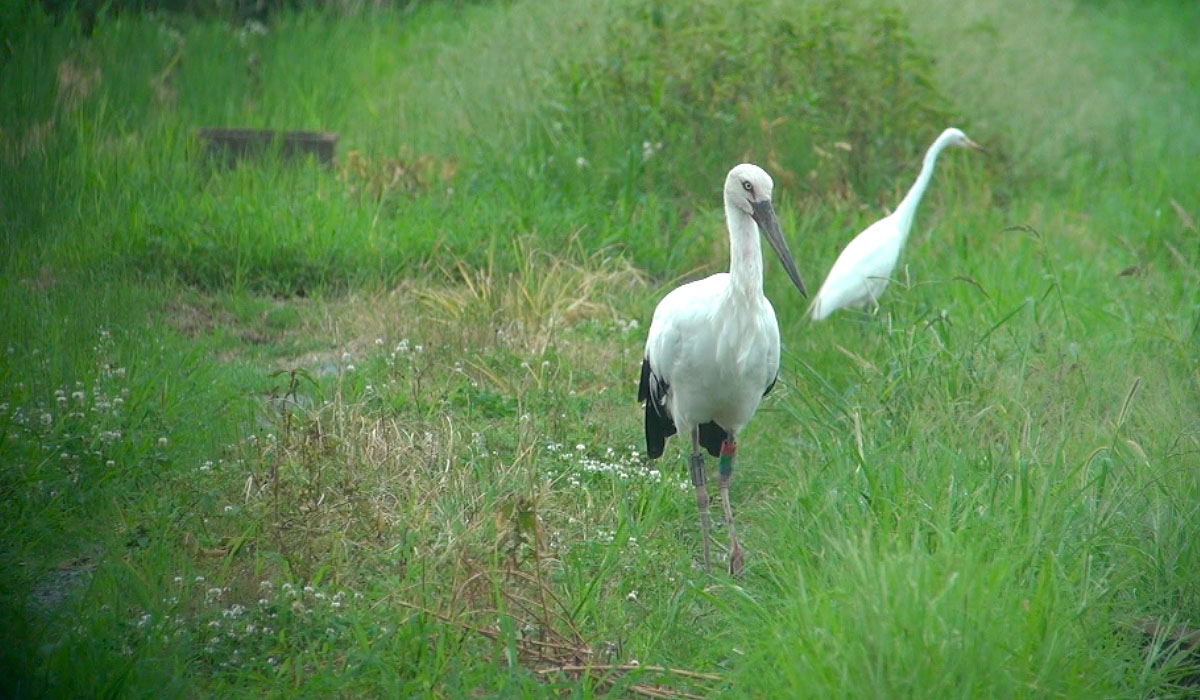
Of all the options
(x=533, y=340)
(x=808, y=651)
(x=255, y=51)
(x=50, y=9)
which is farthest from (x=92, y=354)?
(x=50, y=9)

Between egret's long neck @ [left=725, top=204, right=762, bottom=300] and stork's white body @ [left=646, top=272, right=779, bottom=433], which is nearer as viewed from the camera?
egret's long neck @ [left=725, top=204, right=762, bottom=300]

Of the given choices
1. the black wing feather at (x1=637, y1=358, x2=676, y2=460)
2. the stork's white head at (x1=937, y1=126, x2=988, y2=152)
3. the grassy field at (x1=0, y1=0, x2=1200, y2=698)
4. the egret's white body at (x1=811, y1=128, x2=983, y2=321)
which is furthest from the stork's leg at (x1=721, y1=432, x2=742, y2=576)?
the stork's white head at (x1=937, y1=126, x2=988, y2=152)

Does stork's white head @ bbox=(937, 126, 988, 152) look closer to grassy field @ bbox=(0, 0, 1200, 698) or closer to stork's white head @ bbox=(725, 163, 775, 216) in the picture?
grassy field @ bbox=(0, 0, 1200, 698)

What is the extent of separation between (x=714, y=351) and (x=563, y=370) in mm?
1714

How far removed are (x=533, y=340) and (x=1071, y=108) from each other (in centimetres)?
706

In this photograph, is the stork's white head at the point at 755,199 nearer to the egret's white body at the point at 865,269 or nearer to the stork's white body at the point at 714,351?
the stork's white body at the point at 714,351

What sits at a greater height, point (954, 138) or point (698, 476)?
point (954, 138)

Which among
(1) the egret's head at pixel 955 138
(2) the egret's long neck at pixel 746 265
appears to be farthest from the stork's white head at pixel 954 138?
(2) the egret's long neck at pixel 746 265

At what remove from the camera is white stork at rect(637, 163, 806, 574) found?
5.03 m

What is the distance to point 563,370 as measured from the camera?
6.73m

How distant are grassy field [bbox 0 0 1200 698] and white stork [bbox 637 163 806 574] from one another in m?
0.36

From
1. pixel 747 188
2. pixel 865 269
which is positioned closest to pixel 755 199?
pixel 747 188

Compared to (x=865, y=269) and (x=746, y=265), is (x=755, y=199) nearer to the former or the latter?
(x=746, y=265)

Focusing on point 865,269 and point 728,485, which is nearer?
point 728,485
